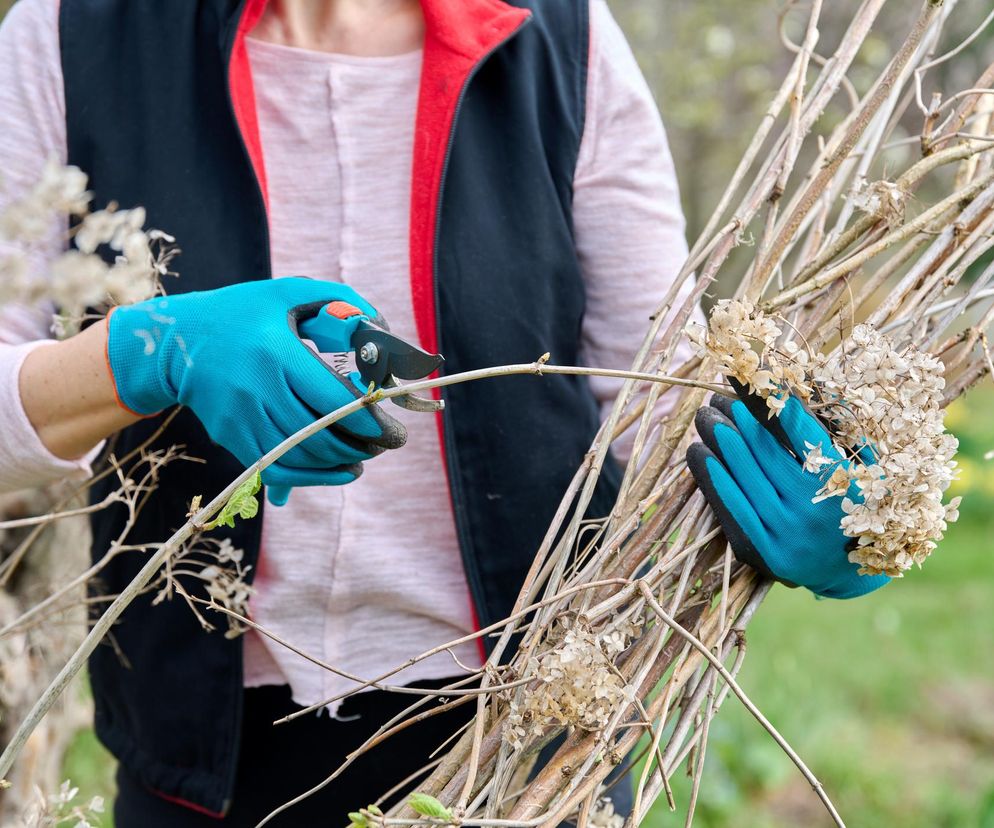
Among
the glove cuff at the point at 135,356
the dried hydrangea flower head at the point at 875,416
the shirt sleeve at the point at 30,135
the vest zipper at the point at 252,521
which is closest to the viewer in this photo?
the dried hydrangea flower head at the point at 875,416

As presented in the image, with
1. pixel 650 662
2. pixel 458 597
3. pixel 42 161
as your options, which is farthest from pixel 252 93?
pixel 650 662

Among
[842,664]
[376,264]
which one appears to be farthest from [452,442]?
[842,664]

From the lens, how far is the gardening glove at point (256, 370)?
3.43 feet

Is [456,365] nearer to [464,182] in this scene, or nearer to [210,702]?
[464,182]

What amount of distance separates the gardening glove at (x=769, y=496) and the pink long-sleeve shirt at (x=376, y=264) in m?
0.44

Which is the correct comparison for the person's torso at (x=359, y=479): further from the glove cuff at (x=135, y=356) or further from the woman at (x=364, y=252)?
the glove cuff at (x=135, y=356)

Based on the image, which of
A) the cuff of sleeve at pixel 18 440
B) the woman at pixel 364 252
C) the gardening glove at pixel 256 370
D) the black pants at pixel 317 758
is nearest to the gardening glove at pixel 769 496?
the gardening glove at pixel 256 370

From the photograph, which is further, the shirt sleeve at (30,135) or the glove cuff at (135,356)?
the shirt sleeve at (30,135)

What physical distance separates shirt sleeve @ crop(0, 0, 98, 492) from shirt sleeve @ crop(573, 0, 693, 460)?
681 mm

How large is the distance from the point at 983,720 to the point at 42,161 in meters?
3.19

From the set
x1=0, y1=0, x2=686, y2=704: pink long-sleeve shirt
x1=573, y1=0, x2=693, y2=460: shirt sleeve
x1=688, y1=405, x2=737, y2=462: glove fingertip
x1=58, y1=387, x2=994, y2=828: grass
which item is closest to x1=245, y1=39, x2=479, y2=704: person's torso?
x1=0, y1=0, x2=686, y2=704: pink long-sleeve shirt

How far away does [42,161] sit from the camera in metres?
1.28

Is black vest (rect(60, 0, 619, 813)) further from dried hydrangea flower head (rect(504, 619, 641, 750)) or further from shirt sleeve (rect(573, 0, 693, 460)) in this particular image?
dried hydrangea flower head (rect(504, 619, 641, 750))

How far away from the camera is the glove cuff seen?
107 cm
